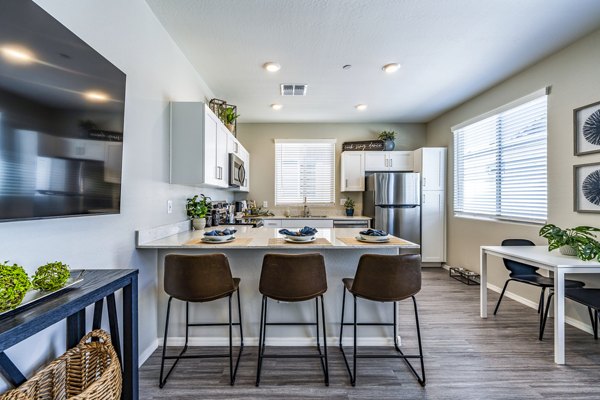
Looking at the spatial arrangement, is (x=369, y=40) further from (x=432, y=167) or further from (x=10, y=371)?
(x=10, y=371)

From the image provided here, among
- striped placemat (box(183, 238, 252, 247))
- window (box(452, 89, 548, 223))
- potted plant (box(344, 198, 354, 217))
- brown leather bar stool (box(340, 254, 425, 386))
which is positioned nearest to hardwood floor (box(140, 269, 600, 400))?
brown leather bar stool (box(340, 254, 425, 386))

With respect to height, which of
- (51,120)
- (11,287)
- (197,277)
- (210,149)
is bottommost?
(197,277)

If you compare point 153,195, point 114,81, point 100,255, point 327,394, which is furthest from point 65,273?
point 327,394

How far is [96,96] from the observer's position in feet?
4.67

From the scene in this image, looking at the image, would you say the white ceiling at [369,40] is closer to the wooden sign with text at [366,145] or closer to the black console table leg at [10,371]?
the wooden sign with text at [366,145]

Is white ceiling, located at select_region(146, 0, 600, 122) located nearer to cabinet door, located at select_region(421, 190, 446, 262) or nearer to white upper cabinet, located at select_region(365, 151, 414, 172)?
white upper cabinet, located at select_region(365, 151, 414, 172)

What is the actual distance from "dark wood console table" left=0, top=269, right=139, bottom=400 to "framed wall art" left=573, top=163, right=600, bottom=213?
3.64 metres

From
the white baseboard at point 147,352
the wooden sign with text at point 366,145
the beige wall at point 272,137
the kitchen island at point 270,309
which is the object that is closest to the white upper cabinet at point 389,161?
the wooden sign with text at point 366,145

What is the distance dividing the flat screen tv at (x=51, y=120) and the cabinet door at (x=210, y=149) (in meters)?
0.99

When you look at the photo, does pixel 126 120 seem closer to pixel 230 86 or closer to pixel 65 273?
pixel 65 273

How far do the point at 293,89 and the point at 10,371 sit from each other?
3534 millimetres

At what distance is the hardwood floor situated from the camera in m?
1.79

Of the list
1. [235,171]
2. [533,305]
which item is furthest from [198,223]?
[533,305]

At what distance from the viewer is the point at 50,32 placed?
1130 millimetres
